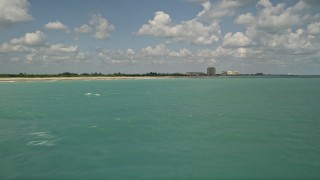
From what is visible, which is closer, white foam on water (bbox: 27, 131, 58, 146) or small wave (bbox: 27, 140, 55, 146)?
small wave (bbox: 27, 140, 55, 146)

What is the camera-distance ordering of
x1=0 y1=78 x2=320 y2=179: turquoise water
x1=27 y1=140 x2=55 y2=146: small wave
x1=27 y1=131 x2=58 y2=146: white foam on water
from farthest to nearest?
x1=27 y1=131 x2=58 y2=146: white foam on water
x1=27 y1=140 x2=55 y2=146: small wave
x1=0 y1=78 x2=320 y2=179: turquoise water

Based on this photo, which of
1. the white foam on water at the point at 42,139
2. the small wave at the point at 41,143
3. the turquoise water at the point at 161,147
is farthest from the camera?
the white foam on water at the point at 42,139

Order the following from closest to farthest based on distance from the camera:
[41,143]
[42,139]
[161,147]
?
1. [161,147]
2. [41,143]
3. [42,139]

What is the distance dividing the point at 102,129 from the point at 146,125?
455 centimetres

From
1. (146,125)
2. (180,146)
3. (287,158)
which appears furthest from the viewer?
(146,125)

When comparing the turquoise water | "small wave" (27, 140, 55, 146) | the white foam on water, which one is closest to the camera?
the turquoise water

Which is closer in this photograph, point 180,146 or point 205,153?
point 205,153

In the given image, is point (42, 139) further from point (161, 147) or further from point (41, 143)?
point (161, 147)

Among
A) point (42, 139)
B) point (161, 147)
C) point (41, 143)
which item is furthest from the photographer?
point (42, 139)

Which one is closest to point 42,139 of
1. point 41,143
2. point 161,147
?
point 41,143

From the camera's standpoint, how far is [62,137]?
2622cm

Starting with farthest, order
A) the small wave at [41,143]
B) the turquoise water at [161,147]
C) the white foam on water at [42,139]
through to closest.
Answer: the white foam on water at [42,139]
the small wave at [41,143]
the turquoise water at [161,147]

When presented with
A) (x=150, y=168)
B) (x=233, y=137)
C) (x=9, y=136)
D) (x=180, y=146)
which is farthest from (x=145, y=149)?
(x=9, y=136)

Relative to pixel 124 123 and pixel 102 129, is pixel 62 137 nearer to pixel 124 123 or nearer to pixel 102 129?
pixel 102 129
